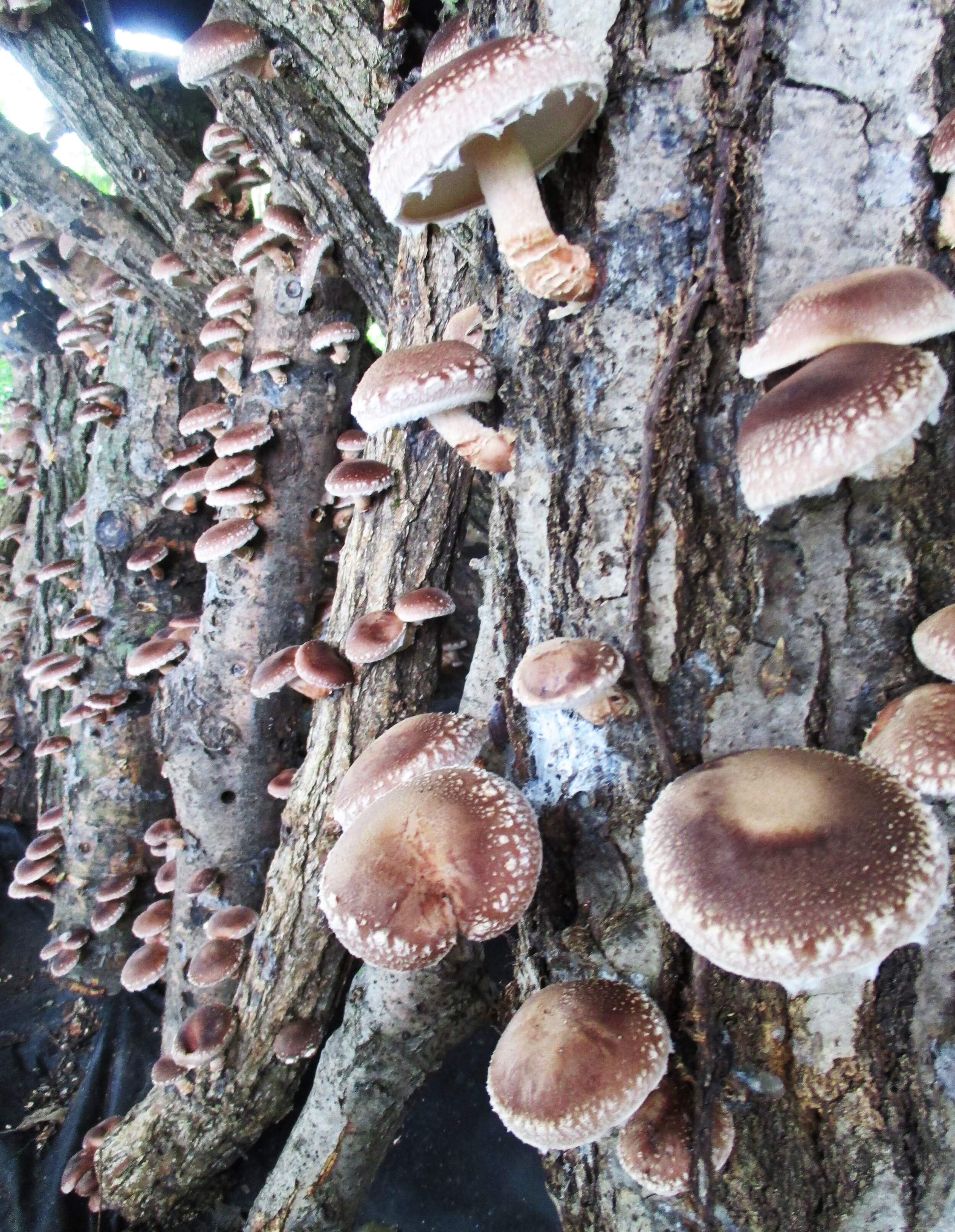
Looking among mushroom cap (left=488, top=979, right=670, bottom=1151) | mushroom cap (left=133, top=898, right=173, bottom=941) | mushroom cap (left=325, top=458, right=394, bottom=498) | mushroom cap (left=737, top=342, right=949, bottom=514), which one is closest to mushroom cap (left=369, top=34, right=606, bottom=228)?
mushroom cap (left=737, top=342, right=949, bottom=514)

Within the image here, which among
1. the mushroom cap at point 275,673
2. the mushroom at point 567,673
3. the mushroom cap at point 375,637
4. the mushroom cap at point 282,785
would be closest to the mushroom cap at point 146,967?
the mushroom cap at point 282,785

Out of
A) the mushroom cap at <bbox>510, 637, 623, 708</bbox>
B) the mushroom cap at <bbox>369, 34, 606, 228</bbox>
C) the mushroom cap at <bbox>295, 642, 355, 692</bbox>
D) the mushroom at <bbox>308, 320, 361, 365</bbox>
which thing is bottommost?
the mushroom cap at <bbox>510, 637, 623, 708</bbox>

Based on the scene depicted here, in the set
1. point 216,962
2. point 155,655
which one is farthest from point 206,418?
point 216,962

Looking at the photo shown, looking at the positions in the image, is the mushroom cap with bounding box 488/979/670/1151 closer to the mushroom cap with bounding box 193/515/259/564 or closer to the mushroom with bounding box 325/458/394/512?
the mushroom with bounding box 325/458/394/512

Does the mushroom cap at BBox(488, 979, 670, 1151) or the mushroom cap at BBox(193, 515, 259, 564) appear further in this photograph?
the mushroom cap at BBox(193, 515, 259, 564)

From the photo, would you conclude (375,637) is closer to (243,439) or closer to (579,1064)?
(243,439)

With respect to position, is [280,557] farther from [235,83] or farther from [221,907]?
[235,83]

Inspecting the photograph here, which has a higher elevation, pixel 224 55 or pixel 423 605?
pixel 224 55

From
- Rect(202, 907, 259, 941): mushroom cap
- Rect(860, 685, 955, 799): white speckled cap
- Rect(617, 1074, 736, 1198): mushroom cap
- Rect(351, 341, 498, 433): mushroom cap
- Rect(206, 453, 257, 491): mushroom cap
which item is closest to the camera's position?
Rect(860, 685, 955, 799): white speckled cap
